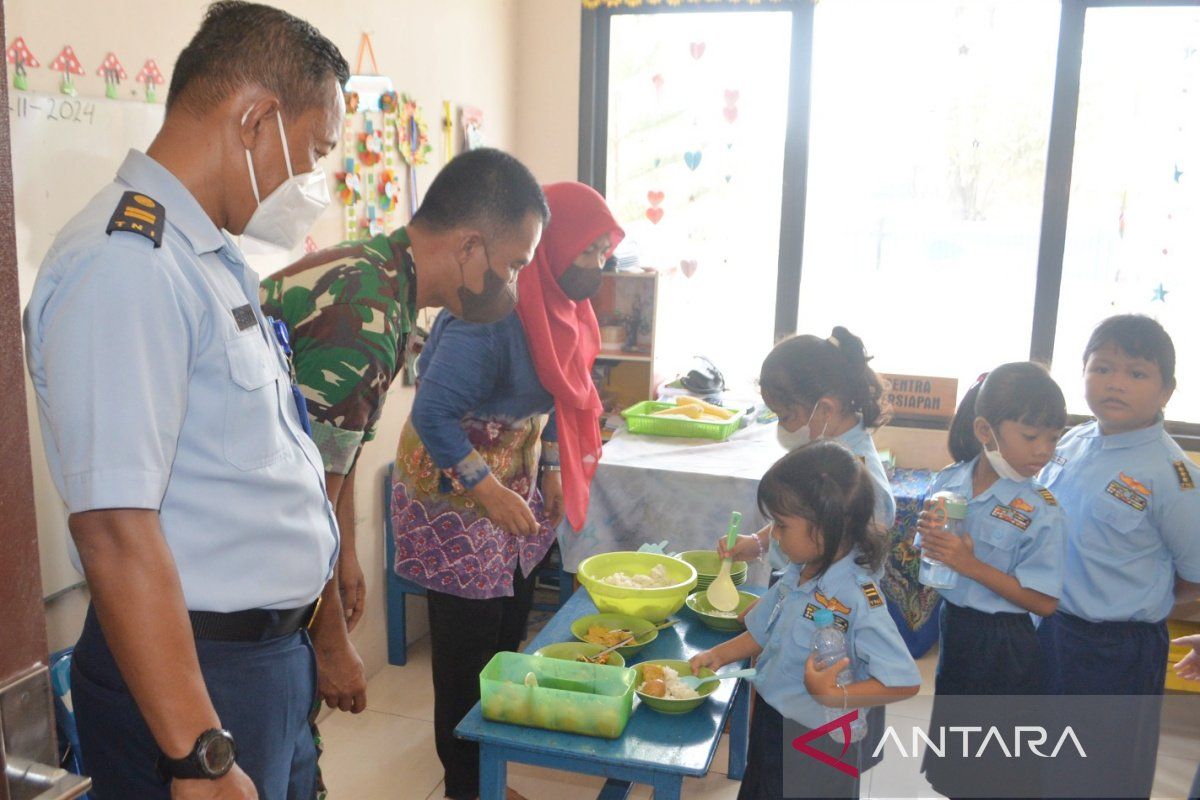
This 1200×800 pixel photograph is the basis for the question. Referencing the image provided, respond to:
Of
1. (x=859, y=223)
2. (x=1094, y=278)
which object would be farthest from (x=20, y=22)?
(x=1094, y=278)

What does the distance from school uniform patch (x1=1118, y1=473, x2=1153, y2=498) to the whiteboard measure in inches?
83.9

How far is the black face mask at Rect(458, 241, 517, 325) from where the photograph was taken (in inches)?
61.7

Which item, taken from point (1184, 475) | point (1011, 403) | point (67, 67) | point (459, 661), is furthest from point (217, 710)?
point (1184, 475)

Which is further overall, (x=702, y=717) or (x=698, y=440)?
(x=698, y=440)

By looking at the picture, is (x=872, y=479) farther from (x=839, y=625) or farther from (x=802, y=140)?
(x=802, y=140)

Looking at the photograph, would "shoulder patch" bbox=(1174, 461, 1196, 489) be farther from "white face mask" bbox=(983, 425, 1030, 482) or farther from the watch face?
the watch face

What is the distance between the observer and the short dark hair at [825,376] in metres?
1.94

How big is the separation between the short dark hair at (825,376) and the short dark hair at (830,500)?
0.32 meters

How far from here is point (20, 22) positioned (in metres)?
1.66

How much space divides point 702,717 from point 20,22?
174 centimetres

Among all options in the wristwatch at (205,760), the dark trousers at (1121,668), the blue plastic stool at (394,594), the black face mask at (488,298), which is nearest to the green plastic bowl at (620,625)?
the black face mask at (488,298)

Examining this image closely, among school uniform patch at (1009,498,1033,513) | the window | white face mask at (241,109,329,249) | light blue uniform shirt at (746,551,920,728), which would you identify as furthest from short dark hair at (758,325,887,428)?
the window

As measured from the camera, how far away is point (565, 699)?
1.47m

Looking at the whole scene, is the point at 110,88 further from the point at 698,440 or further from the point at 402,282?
the point at 698,440
